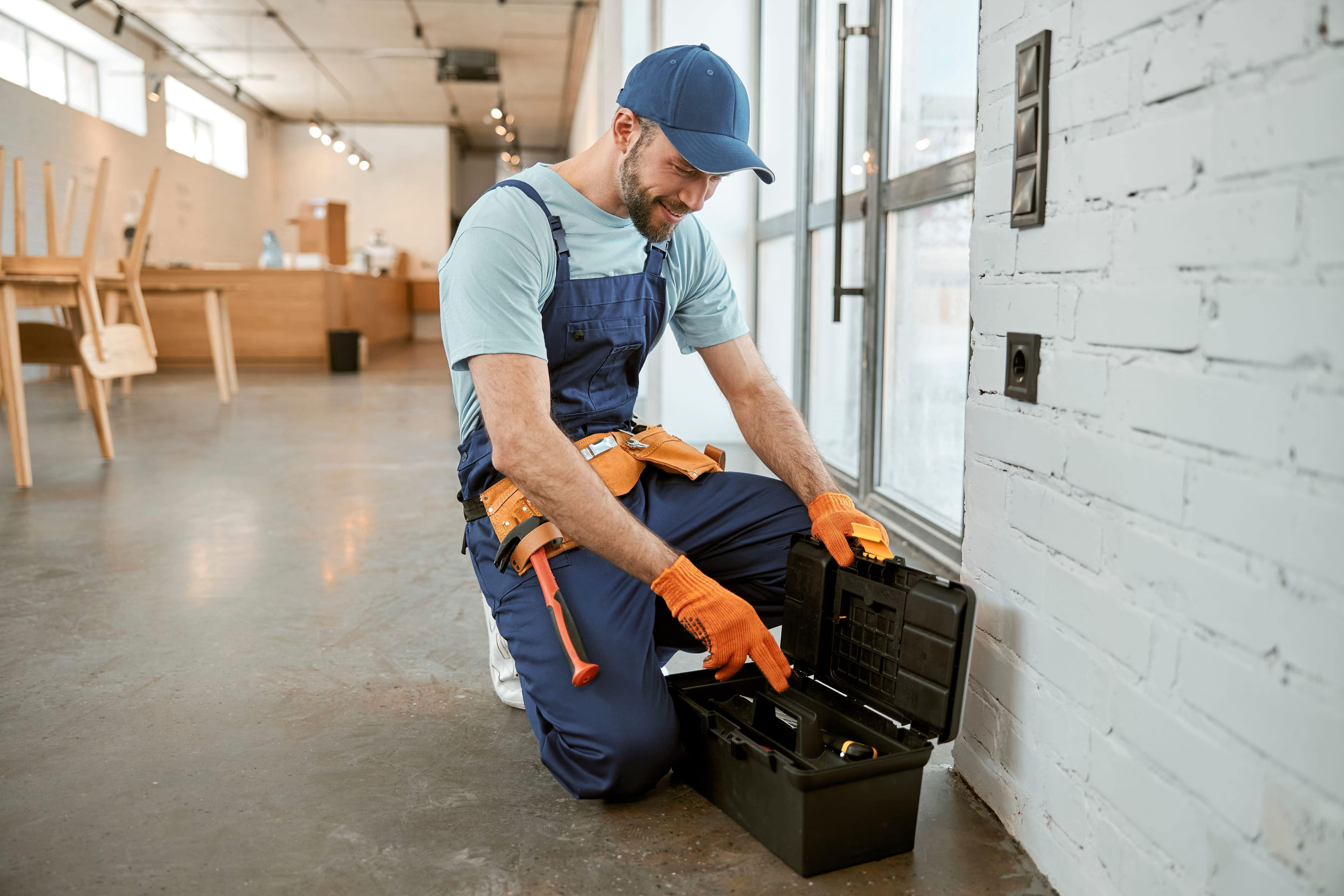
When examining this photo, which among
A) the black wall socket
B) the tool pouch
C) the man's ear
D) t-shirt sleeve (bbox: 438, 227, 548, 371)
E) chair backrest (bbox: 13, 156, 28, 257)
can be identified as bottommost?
the tool pouch

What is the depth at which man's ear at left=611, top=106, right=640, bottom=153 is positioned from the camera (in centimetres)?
150

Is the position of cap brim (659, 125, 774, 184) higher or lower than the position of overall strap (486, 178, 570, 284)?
higher

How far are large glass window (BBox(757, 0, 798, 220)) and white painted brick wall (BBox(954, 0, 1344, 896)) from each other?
9.40 feet

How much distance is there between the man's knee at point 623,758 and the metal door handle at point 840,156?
151 centimetres

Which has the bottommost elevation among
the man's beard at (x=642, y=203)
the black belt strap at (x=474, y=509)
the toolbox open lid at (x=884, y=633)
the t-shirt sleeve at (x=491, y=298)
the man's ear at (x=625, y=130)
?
the toolbox open lid at (x=884, y=633)

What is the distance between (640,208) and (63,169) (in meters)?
8.04

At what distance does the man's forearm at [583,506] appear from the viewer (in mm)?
1356

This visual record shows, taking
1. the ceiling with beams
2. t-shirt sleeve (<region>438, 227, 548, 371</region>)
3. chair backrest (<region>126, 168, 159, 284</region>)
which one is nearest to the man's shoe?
t-shirt sleeve (<region>438, 227, 548, 371</region>)

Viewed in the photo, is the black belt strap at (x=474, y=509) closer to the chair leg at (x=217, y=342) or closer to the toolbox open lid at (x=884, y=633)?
the toolbox open lid at (x=884, y=633)

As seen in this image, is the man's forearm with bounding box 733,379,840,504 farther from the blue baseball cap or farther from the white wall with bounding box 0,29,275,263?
the white wall with bounding box 0,29,275,263

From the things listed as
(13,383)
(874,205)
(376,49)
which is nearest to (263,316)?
(376,49)

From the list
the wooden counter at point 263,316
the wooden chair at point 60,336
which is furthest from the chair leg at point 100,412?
the wooden counter at point 263,316

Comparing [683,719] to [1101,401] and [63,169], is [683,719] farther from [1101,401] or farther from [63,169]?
[63,169]

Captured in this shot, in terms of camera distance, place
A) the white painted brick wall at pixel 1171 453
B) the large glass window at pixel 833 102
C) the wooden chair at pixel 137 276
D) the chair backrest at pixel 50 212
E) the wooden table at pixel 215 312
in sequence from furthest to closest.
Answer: the wooden table at pixel 215 312, the wooden chair at pixel 137 276, the chair backrest at pixel 50 212, the large glass window at pixel 833 102, the white painted brick wall at pixel 1171 453
